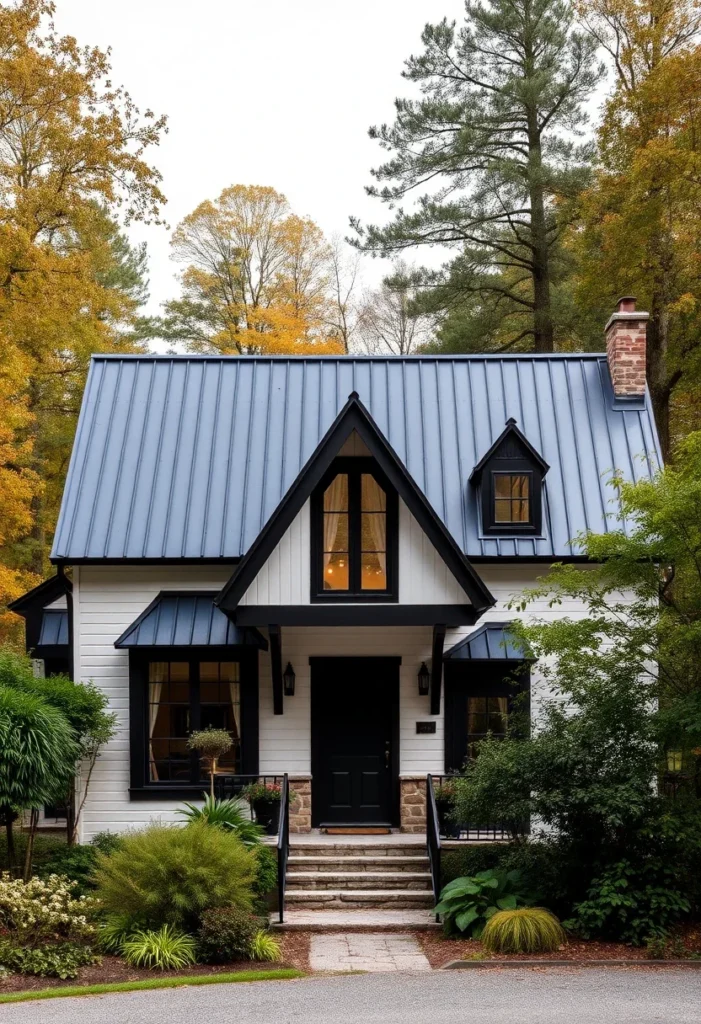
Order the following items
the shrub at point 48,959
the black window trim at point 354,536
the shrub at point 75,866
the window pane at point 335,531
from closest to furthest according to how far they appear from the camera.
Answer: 1. the shrub at point 48,959
2. the shrub at point 75,866
3. the black window trim at point 354,536
4. the window pane at point 335,531

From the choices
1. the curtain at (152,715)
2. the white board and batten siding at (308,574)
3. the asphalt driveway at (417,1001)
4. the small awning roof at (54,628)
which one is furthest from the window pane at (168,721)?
the asphalt driveway at (417,1001)

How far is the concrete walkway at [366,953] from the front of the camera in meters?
11.3

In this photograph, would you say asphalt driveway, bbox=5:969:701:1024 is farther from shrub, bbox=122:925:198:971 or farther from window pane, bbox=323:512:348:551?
window pane, bbox=323:512:348:551

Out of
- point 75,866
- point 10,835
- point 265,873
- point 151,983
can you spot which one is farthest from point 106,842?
point 151,983

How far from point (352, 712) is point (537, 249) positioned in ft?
55.7

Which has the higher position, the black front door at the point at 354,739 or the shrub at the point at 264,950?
the black front door at the point at 354,739

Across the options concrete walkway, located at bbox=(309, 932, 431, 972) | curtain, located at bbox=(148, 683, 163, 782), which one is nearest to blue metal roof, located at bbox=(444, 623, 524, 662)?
concrete walkway, located at bbox=(309, 932, 431, 972)

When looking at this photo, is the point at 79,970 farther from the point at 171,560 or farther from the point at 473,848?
the point at 171,560

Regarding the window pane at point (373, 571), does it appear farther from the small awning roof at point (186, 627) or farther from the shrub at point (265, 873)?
the shrub at point (265, 873)

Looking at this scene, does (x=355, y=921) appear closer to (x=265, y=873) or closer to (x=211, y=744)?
(x=265, y=873)

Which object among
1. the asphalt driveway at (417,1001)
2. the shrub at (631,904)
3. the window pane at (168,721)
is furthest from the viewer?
the window pane at (168,721)

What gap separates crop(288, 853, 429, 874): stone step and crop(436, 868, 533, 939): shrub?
1521 mm

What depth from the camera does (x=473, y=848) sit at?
13633 millimetres

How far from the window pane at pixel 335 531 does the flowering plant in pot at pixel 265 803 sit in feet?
11.7
